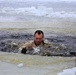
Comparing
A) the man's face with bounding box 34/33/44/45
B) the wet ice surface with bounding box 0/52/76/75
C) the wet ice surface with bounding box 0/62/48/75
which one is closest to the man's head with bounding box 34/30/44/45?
the man's face with bounding box 34/33/44/45

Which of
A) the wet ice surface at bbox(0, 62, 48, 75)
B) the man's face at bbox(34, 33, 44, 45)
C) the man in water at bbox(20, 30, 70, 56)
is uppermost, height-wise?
the man's face at bbox(34, 33, 44, 45)

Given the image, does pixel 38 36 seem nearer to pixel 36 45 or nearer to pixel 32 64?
pixel 36 45

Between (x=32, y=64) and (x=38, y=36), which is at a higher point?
(x=38, y=36)

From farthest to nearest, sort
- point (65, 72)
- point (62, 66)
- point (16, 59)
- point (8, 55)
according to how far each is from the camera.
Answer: point (8, 55)
point (16, 59)
point (62, 66)
point (65, 72)

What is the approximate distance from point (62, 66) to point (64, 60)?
0.73m

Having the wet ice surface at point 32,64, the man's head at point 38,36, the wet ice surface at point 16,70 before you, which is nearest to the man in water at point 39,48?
the man's head at point 38,36

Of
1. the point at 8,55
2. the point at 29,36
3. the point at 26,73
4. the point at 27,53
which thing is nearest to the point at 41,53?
the point at 27,53

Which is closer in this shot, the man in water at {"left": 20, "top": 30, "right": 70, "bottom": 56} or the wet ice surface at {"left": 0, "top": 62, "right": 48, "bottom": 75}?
the wet ice surface at {"left": 0, "top": 62, "right": 48, "bottom": 75}

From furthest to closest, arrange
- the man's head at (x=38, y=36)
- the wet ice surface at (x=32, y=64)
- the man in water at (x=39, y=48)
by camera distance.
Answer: the man in water at (x=39, y=48), the man's head at (x=38, y=36), the wet ice surface at (x=32, y=64)

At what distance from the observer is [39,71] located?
7043mm

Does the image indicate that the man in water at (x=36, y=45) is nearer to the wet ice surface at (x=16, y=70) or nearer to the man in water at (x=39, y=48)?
the man in water at (x=39, y=48)

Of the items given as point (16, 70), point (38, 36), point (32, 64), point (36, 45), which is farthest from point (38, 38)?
point (16, 70)

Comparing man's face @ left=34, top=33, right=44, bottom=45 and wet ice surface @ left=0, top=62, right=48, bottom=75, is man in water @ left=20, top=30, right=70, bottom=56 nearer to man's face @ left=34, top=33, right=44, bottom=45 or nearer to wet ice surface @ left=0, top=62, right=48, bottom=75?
man's face @ left=34, top=33, right=44, bottom=45

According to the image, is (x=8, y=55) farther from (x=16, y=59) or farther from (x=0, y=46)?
(x=0, y=46)
